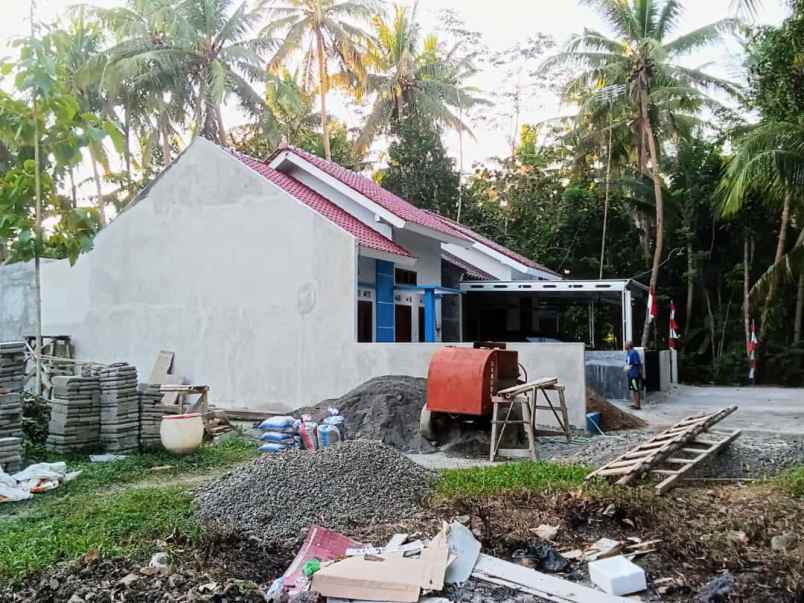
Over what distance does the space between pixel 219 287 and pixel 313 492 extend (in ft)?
32.5

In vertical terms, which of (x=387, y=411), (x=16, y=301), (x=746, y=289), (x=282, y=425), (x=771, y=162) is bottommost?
(x=282, y=425)

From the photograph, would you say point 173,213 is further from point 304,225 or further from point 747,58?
point 747,58

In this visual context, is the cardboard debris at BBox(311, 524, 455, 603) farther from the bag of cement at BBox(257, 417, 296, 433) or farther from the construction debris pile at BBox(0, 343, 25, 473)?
the bag of cement at BBox(257, 417, 296, 433)

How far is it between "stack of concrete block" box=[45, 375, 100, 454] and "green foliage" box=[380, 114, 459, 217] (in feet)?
64.6

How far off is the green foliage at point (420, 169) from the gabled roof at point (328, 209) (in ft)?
33.9

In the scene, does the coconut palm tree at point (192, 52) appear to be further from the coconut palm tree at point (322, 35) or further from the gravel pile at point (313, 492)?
the gravel pile at point (313, 492)

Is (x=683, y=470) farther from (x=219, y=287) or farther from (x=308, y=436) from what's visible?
(x=219, y=287)

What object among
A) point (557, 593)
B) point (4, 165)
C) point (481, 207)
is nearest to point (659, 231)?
point (481, 207)

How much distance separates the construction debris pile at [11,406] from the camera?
888cm

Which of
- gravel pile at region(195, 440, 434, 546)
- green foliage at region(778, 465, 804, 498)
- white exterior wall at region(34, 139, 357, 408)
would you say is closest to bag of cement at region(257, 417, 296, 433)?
gravel pile at region(195, 440, 434, 546)

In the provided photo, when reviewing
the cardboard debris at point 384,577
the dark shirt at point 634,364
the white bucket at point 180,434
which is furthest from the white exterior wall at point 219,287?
the cardboard debris at point 384,577

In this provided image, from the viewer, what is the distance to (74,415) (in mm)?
10391

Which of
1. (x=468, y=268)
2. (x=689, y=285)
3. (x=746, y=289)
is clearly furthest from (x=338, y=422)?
(x=689, y=285)

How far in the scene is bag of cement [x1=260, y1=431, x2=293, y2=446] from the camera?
430 inches
